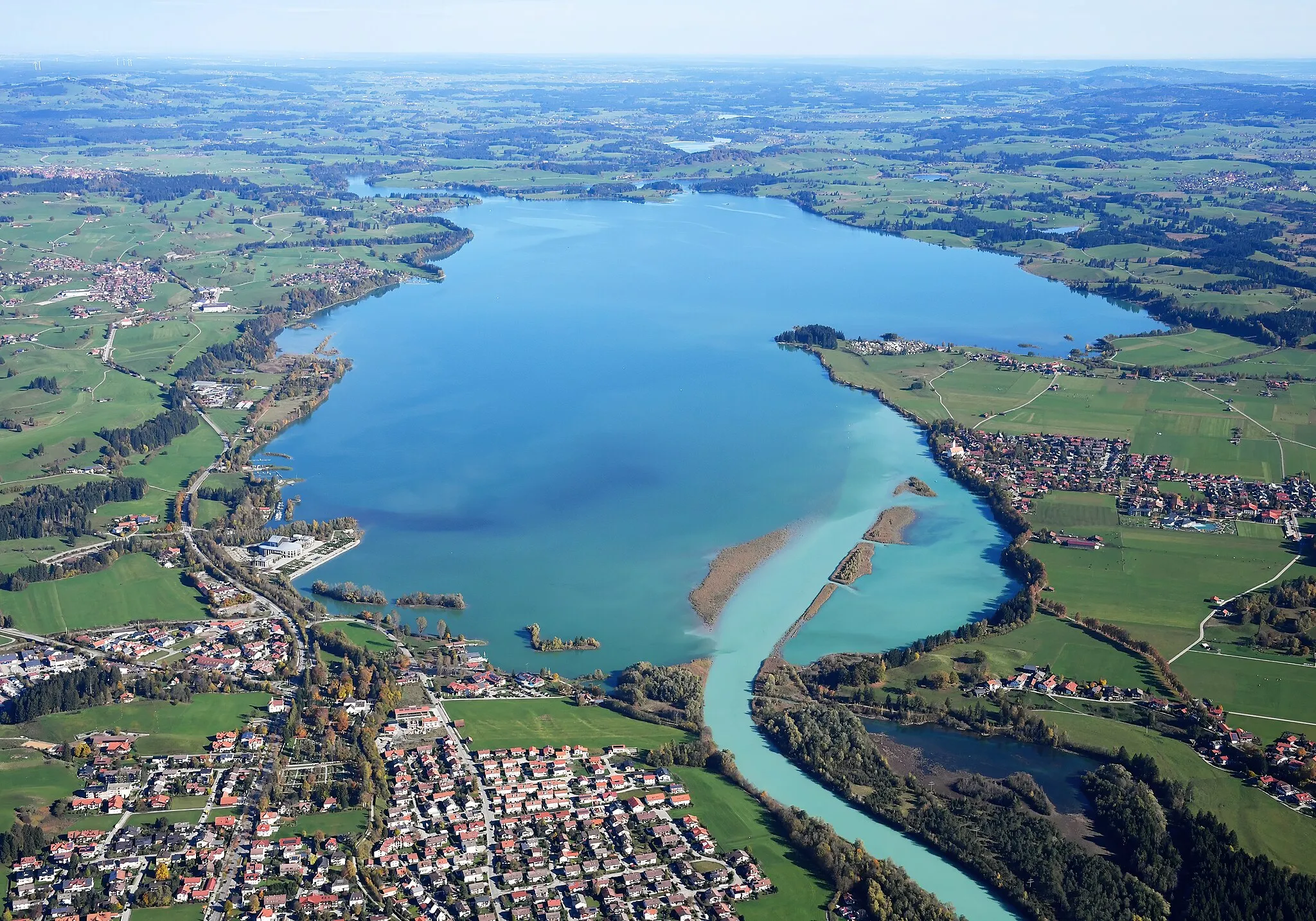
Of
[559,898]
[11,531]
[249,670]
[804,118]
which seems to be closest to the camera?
[559,898]

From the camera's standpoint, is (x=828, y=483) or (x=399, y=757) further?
(x=828, y=483)

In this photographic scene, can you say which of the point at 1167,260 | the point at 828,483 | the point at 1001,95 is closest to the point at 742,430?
the point at 828,483

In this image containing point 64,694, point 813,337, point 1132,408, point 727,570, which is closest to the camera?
point 64,694

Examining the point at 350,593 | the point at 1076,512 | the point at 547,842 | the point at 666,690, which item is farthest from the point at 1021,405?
the point at 547,842

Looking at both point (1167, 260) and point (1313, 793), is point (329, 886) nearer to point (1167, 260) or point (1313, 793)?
point (1313, 793)

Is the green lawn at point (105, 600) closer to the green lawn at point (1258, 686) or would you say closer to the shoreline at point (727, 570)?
the shoreline at point (727, 570)

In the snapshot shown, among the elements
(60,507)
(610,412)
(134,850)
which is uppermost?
(610,412)

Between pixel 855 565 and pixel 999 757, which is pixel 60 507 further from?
pixel 999 757

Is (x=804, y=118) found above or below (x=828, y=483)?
above
